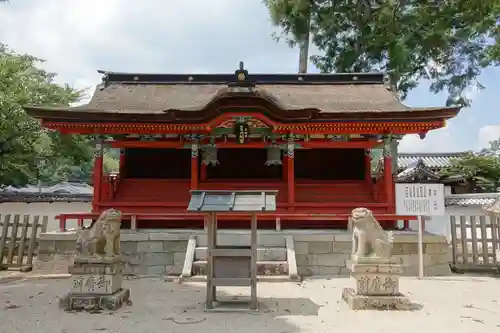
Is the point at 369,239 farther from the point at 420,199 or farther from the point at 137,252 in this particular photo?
the point at 137,252

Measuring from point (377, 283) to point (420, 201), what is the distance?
3374mm

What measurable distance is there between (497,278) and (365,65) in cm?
1458

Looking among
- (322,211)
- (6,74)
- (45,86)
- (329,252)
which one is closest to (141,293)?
(329,252)

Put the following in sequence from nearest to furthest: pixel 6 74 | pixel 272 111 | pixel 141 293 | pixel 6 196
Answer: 1. pixel 141 293
2. pixel 272 111
3. pixel 6 74
4. pixel 6 196

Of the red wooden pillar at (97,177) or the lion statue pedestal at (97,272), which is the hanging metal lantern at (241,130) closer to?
the red wooden pillar at (97,177)

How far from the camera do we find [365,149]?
11398 mm

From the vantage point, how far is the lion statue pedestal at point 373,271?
6016 millimetres

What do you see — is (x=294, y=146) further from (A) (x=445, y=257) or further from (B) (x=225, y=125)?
(A) (x=445, y=257)

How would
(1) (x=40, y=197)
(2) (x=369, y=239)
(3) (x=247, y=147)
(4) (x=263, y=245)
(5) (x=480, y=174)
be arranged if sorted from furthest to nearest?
(5) (x=480, y=174) → (1) (x=40, y=197) → (3) (x=247, y=147) → (4) (x=263, y=245) → (2) (x=369, y=239)

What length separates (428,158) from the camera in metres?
26.9

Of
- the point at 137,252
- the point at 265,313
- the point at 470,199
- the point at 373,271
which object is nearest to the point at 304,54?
the point at 470,199

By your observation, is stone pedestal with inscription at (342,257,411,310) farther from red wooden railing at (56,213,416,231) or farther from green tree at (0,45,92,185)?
green tree at (0,45,92,185)

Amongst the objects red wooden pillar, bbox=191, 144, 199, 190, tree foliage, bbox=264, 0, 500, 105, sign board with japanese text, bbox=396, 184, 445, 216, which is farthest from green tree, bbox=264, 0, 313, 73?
sign board with japanese text, bbox=396, 184, 445, 216

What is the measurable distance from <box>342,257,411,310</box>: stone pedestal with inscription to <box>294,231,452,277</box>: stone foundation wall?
10.1 feet
